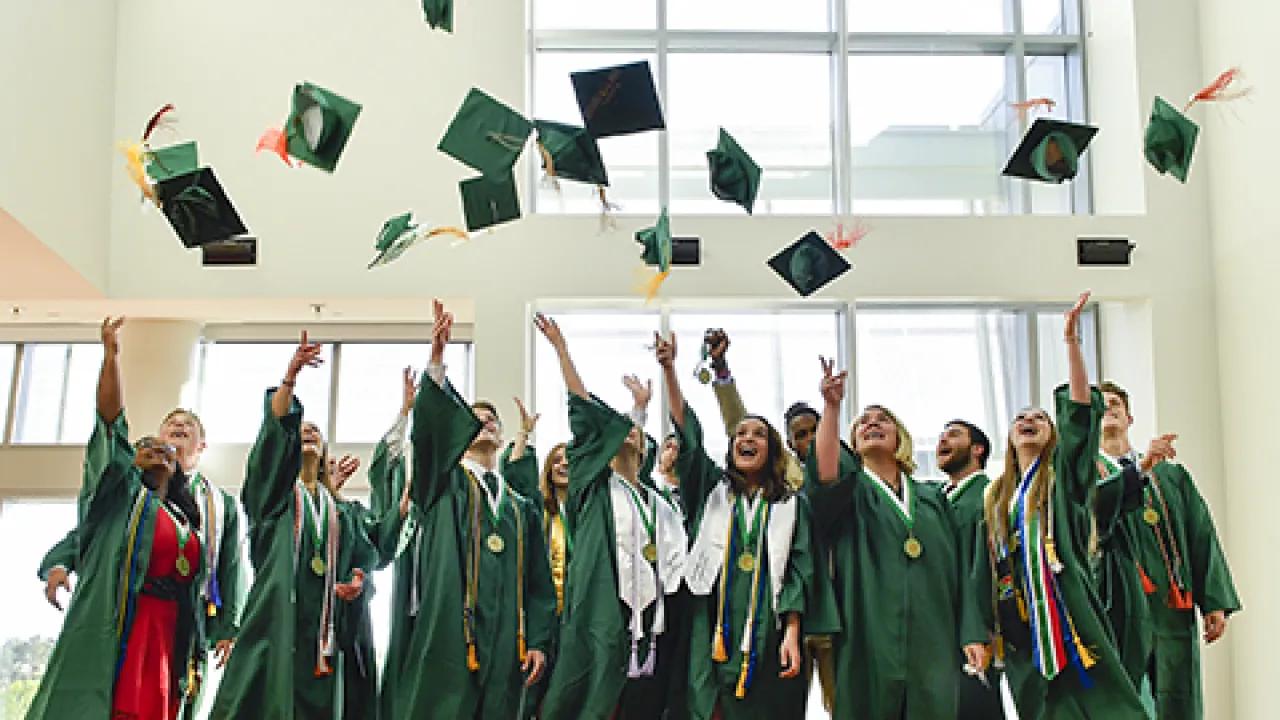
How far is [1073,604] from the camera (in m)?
4.37

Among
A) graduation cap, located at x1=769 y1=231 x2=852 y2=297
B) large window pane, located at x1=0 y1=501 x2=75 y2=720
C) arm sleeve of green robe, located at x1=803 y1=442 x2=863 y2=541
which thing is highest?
graduation cap, located at x1=769 y1=231 x2=852 y2=297

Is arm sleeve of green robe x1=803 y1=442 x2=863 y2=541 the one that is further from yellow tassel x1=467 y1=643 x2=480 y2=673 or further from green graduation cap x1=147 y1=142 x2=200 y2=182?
green graduation cap x1=147 y1=142 x2=200 y2=182

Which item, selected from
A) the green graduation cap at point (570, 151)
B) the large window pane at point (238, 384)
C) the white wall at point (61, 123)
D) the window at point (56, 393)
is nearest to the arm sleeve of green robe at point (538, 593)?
the green graduation cap at point (570, 151)

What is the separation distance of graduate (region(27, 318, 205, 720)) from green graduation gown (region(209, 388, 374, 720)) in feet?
1.08

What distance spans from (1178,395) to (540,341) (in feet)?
12.2

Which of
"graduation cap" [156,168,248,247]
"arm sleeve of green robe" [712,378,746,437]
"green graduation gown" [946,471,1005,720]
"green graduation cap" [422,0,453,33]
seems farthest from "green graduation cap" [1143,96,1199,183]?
"graduation cap" [156,168,248,247]

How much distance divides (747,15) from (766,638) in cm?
494

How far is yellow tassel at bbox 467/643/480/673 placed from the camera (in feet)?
14.5

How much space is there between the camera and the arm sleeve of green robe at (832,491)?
446 cm

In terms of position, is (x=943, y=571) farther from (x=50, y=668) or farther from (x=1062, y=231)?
(x=1062, y=231)

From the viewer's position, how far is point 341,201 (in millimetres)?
7473

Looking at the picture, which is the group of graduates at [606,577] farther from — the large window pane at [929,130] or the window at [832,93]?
the large window pane at [929,130]

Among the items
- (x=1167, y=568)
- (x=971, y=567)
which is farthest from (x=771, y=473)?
(x=1167, y=568)

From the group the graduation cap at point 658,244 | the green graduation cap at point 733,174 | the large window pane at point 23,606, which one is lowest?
the large window pane at point 23,606
